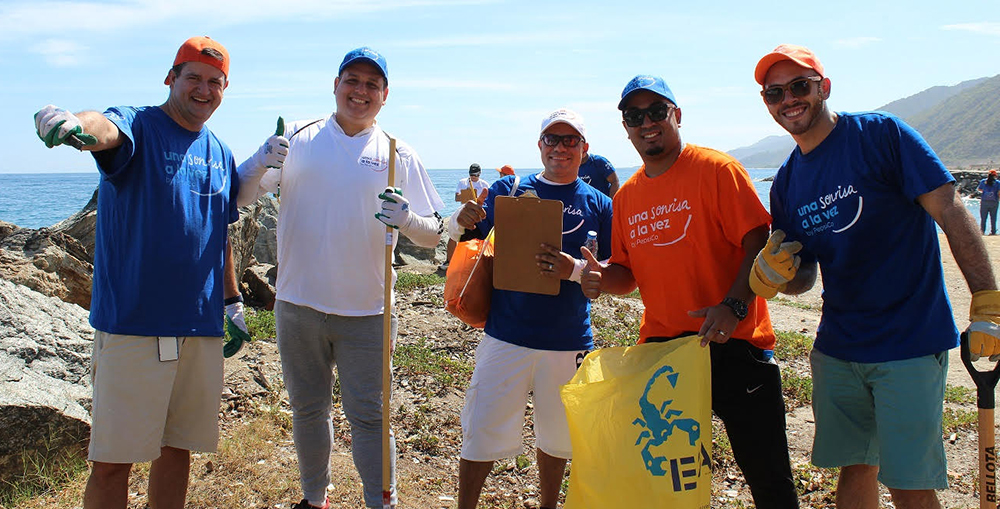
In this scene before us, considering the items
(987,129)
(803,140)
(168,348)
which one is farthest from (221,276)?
(987,129)

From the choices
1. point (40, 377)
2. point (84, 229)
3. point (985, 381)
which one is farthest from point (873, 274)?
point (84, 229)

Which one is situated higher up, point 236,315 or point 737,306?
point 737,306

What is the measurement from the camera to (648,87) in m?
3.37

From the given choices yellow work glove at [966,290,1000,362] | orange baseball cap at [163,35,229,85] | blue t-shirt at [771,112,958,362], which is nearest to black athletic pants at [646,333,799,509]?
blue t-shirt at [771,112,958,362]

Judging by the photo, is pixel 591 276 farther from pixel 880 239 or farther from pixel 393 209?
pixel 880 239

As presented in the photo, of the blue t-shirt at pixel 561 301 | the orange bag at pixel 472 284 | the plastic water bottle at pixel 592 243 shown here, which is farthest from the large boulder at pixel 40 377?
the plastic water bottle at pixel 592 243

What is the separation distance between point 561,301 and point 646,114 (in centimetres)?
116

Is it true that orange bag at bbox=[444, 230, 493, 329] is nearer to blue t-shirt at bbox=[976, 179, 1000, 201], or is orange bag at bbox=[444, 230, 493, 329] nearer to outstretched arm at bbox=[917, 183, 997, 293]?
outstretched arm at bbox=[917, 183, 997, 293]

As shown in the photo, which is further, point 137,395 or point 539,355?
point 539,355

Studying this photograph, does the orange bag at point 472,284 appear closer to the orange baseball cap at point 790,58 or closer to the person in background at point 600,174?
the orange baseball cap at point 790,58

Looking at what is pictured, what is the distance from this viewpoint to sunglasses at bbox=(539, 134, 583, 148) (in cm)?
401

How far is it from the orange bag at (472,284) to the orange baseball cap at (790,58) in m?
1.74

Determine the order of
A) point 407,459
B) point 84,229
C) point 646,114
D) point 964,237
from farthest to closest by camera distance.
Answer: point 84,229
point 407,459
point 646,114
point 964,237

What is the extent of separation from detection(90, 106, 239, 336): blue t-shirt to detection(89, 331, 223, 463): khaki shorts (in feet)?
0.30
